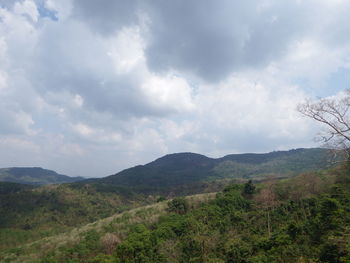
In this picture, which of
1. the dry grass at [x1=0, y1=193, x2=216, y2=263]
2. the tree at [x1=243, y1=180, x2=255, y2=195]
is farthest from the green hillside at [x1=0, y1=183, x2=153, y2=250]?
the tree at [x1=243, y1=180, x2=255, y2=195]

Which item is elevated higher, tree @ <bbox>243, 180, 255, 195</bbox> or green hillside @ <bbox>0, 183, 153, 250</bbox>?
tree @ <bbox>243, 180, 255, 195</bbox>

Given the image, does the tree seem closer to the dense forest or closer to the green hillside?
the dense forest

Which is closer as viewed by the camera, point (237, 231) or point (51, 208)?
point (237, 231)

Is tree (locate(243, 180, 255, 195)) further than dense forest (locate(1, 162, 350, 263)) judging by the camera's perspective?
Yes

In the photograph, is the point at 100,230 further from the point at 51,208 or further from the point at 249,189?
the point at 51,208

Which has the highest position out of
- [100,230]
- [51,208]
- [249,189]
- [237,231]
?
[249,189]

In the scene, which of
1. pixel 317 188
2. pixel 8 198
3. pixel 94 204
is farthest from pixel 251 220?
pixel 8 198

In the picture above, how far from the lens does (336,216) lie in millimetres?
21062

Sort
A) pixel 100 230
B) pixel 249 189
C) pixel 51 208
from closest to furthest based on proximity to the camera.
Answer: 1. pixel 100 230
2. pixel 249 189
3. pixel 51 208

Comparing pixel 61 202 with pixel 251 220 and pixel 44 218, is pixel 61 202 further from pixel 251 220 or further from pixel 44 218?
pixel 251 220

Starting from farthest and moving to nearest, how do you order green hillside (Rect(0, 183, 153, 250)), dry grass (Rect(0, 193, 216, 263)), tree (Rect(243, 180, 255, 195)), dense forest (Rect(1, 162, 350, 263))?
1. green hillside (Rect(0, 183, 153, 250))
2. tree (Rect(243, 180, 255, 195))
3. dry grass (Rect(0, 193, 216, 263))
4. dense forest (Rect(1, 162, 350, 263))

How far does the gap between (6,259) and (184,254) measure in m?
30.0

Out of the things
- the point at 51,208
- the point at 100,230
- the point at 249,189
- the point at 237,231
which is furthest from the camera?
the point at 51,208

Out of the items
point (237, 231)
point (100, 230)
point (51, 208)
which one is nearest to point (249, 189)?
point (237, 231)
